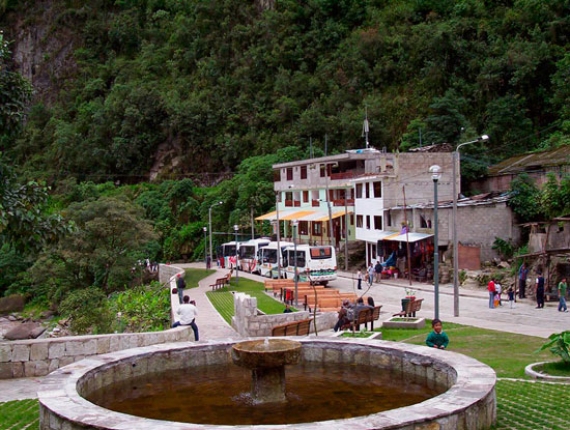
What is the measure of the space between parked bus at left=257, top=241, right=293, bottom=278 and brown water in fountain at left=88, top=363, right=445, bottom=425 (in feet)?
92.4

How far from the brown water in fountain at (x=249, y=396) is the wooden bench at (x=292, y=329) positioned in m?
4.12

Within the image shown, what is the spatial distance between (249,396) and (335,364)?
2.21 meters

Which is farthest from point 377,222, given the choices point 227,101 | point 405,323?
point 227,101

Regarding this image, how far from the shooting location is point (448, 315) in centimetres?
2333

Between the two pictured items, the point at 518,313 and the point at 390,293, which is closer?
the point at 518,313

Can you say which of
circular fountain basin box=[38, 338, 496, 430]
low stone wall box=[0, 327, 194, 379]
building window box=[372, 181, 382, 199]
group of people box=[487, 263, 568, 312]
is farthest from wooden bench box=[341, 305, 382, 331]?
building window box=[372, 181, 382, 199]

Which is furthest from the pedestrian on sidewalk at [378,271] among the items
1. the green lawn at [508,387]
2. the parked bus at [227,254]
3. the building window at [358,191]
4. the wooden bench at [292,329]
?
the wooden bench at [292,329]

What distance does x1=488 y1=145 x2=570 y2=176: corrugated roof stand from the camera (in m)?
40.5

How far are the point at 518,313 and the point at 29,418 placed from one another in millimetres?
18704

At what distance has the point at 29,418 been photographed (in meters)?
9.38

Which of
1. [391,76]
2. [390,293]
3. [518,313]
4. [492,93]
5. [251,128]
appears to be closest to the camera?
[518,313]

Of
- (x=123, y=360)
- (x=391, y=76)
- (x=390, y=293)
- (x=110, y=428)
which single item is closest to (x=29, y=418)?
(x=123, y=360)

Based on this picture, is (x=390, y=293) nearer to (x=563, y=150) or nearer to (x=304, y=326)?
(x=304, y=326)

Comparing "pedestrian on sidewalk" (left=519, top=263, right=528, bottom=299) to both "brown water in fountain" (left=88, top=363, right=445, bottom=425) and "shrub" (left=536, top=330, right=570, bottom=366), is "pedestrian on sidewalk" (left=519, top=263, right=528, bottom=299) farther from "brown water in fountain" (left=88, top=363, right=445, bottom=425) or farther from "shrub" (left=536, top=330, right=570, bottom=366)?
"brown water in fountain" (left=88, top=363, right=445, bottom=425)
